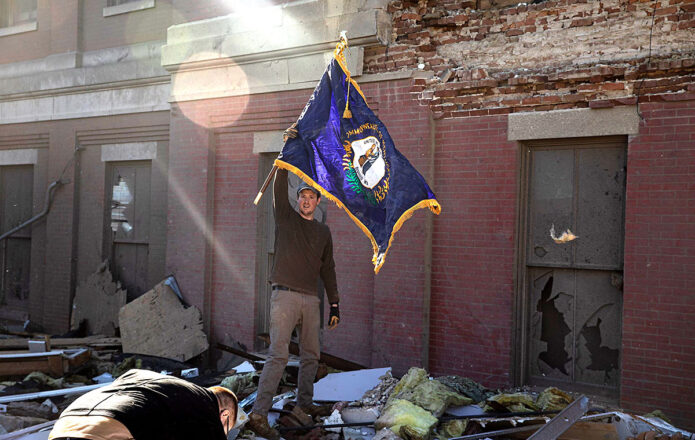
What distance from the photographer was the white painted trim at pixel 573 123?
21.8ft

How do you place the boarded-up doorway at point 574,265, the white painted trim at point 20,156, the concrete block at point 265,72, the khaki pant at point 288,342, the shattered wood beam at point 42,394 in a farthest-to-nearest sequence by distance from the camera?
1. the white painted trim at point 20,156
2. the concrete block at point 265,72
3. the shattered wood beam at point 42,394
4. the boarded-up doorway at point 574,265
5. the khaki pant at point 288,342

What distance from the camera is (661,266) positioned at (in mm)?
6406

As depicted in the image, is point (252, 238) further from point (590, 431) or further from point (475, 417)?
point (590, 431)

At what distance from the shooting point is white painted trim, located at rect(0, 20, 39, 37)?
12596mm

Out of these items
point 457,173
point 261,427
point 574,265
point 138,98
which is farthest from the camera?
point 138,98

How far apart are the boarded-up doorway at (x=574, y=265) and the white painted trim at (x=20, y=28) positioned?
996 cm

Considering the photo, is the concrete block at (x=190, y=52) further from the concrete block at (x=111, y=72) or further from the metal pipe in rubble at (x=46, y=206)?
the metal pipe in rubble at (x=46, y=206)

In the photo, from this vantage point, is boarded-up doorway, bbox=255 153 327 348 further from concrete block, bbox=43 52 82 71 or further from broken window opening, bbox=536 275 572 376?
concrete block, bbox=43 52 82 71

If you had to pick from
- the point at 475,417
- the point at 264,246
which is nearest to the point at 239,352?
the point at 264,246

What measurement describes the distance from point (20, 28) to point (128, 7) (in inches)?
121

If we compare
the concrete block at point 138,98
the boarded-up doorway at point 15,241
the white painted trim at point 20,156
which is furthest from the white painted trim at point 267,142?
the boarded-up doorway at point 15,241

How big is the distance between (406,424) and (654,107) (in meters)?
3.91

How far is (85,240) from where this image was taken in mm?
11617

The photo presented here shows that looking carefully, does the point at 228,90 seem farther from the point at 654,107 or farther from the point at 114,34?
the point at 654,107
